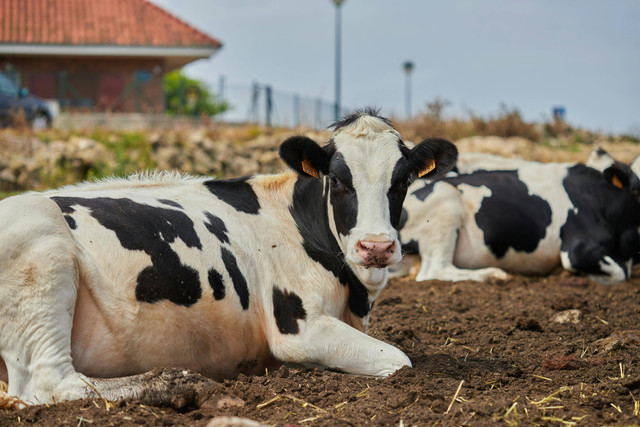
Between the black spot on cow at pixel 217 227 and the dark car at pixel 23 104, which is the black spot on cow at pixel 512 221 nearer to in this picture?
the black spot on cow at pixel 217 227

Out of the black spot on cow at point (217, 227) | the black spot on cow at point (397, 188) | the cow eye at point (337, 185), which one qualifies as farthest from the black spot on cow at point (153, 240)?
the black spot on cow at point (397, 188)

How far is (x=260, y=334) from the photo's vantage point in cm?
505

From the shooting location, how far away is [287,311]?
5.07 m

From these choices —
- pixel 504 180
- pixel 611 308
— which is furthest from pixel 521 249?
pixel 611 308

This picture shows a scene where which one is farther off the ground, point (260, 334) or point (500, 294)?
point (260, 334)

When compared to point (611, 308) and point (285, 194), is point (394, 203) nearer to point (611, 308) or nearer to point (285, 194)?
point (285, 194)

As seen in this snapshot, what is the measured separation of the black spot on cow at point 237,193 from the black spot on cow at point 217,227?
341 millimetres

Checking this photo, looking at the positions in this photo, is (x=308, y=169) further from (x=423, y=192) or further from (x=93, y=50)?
(x=93, y=50)

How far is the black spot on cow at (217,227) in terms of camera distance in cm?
512

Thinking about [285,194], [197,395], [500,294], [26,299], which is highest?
[285,194]

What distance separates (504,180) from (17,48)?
2673 cm

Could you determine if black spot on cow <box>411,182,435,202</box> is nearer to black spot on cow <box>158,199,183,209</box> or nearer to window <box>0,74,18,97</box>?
black spot on cow <box>158,199,183,209</box>

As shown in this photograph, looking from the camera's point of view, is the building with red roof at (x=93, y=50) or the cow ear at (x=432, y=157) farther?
the building with red roof at (x=93, y=50)

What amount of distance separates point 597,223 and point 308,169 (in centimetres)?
600
